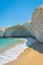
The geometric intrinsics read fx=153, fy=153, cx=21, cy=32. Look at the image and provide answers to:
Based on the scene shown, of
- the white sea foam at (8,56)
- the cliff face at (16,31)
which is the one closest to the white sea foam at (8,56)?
the white sea foam at (8,56)

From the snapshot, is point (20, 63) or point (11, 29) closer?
point (20, 63)

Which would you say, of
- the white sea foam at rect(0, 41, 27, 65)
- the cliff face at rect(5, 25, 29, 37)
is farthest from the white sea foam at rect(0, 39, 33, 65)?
the cliff face at rect(5, 25, 29, 37)

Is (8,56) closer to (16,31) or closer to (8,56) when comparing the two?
(8,56)

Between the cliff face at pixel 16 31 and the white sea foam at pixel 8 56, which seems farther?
the cliff face at pixel 16 31

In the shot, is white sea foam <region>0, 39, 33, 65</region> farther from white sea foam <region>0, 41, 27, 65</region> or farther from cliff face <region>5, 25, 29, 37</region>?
cliff face <region>5, 25, 29, 37</region>

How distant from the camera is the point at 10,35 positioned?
32219 mm

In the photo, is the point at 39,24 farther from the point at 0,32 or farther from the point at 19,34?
the point at 0,32

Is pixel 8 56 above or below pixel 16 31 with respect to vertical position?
below

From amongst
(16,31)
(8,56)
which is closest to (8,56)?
(8,56)

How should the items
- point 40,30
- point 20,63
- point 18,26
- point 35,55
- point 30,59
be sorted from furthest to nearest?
point 18,26, point 40,30, point 35,55, point 30,59, point 20,63

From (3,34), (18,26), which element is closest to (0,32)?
(3,34)

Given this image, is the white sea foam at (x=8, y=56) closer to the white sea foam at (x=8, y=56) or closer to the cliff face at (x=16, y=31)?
the white sea foam at (x=8, y=56)

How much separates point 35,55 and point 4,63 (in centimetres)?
241

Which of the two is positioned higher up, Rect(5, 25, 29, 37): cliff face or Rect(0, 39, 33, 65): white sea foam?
Rect(5, 25, 29, 37): cliff face
